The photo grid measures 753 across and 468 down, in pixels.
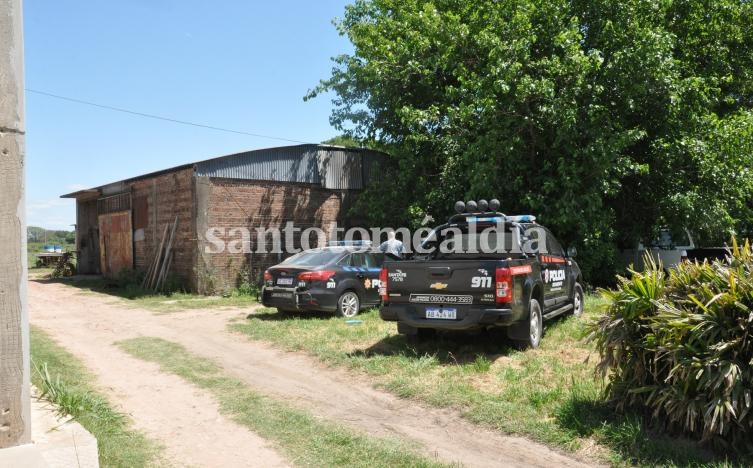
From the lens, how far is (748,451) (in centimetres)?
420

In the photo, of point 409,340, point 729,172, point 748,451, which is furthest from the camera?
point 729,172

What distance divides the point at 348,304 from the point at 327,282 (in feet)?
2.47

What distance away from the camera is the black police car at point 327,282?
11.3 metres

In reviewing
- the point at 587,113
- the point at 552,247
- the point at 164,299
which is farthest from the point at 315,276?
the point at 587,113

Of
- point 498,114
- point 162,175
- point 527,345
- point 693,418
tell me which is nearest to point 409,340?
point 527,345

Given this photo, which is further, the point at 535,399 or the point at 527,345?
the point at 527,345

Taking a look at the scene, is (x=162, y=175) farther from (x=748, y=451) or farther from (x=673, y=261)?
(x=748, y=451)

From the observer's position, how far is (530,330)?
7.84 metres

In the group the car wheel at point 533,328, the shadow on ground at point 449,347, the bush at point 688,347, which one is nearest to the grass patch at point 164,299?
the shadow on ground at point 449,347

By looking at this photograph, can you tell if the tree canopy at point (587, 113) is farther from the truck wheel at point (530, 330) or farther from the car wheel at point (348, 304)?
the truck wheel at point (530, 330)

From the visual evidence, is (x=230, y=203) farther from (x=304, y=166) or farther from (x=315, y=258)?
(x=315, y=258)

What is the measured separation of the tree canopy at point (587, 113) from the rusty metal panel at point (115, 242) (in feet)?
34.8

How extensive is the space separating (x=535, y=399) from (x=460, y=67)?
11.6m

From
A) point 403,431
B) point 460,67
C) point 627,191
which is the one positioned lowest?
point 403,431
